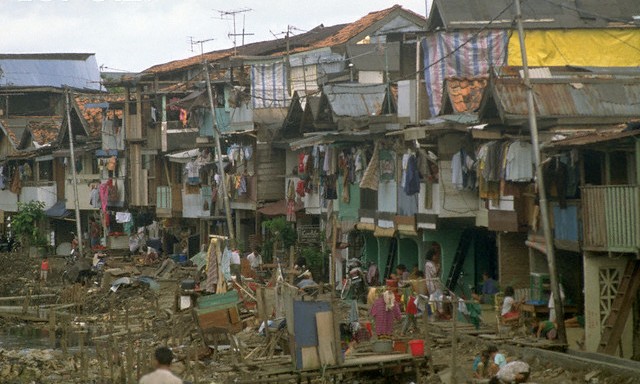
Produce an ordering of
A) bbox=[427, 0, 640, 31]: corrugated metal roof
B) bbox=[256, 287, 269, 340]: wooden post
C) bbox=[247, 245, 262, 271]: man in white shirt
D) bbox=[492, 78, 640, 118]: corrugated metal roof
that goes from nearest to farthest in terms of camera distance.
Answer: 1. bbox=[492, 78, 640, 118]: corrugated metal roof
2. bbox=[256, 287, 269, 340]: wooden post
3. bbox=[427, 0, 640, 31]: corrugated metal roof
4. bbox=[247, 245, 262, 271]: man in white shirt

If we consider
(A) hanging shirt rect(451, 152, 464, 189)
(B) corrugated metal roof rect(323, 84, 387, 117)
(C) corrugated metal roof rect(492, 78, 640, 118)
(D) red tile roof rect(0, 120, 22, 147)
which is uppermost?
(D) red tile roof rect(0, 120, 22, 147)

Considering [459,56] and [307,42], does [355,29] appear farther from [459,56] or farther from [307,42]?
[459,56]

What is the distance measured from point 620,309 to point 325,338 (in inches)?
220

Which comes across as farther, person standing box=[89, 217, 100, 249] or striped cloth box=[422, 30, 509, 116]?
person standing box=[89, 217, 100, 249]

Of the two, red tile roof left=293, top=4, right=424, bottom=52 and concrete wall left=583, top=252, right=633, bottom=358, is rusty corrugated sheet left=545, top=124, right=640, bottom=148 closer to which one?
concrete wall left=583, top=252, right=633, bottom=358

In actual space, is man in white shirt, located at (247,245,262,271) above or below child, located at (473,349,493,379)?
above

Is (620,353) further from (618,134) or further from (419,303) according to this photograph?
(419,303)

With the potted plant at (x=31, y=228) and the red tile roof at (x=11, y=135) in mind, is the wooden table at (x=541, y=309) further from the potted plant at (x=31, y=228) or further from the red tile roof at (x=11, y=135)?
the red tile roof at (x=11, y=135)

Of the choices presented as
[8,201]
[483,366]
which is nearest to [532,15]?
[483,366]

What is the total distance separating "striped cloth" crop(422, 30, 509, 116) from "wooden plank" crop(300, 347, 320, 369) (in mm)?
13230

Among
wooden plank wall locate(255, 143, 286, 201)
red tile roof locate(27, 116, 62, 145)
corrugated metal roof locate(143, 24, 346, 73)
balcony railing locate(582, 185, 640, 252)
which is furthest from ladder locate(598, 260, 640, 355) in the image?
red tile roof locate(27, 116, 62, 145)

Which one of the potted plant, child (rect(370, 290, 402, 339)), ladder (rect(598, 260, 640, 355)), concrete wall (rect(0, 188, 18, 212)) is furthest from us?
concrete wall (rect(0, 188, 18, 212))

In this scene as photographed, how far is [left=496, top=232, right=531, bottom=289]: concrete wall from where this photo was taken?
29891 mm

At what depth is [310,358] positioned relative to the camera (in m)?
22.9
